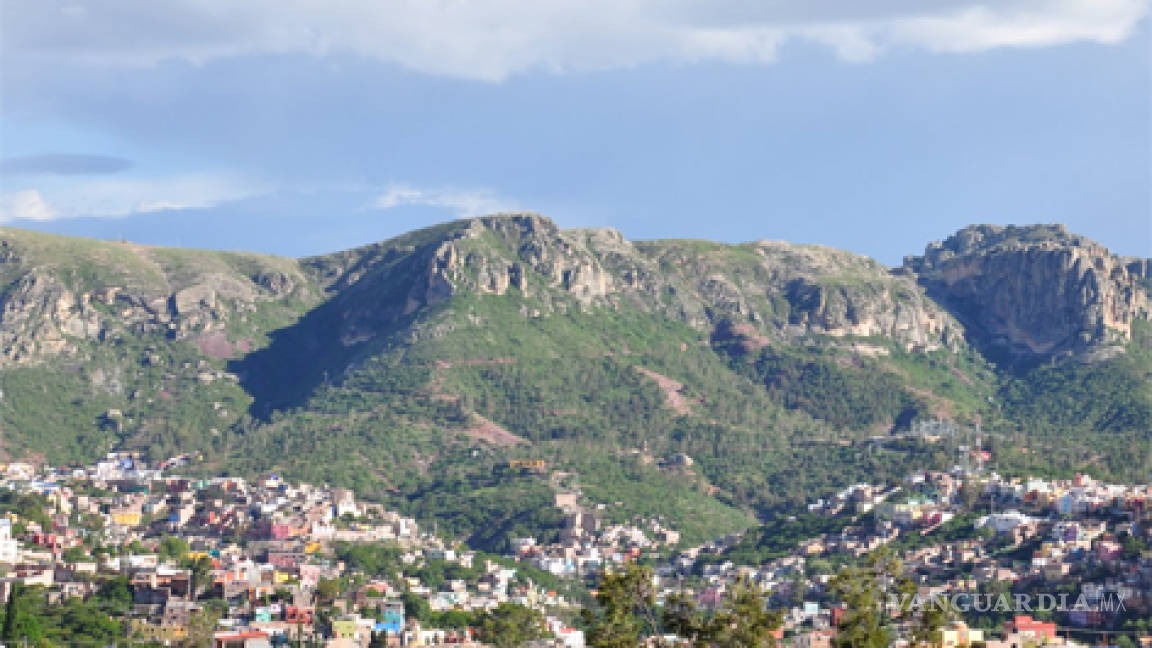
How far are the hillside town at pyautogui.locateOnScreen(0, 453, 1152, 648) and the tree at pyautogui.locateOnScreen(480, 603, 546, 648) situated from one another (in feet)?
2.65

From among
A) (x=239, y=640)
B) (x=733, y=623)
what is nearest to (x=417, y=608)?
(x=239, y=640)

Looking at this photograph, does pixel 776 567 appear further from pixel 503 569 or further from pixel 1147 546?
pixel 1147 546

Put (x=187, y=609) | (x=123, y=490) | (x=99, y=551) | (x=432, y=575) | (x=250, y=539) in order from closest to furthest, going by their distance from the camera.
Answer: (x=187, y=609)
(x=99, y=551)
(x=432, y=575)
(x=250, y=539)
(x=123, y=490)

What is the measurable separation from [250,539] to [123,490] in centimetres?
2701

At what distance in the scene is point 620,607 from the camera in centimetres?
8138

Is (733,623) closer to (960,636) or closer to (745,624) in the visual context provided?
(745,624)

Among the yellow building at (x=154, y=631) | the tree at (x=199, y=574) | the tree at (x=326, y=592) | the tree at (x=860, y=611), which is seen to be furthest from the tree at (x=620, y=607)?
the tree at (x=199, y=574)

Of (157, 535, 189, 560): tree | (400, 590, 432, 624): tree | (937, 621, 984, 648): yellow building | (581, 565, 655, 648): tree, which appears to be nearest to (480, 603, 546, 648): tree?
(400, 590, 432, 624): tree

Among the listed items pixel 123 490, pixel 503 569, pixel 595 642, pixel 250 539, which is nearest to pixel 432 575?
pixel 503 569

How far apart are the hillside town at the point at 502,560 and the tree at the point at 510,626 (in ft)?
2.65

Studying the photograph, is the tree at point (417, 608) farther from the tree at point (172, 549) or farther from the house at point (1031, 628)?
the house at point (1031, 628)

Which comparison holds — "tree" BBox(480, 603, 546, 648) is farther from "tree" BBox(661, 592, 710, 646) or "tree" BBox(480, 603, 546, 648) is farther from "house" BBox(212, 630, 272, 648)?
"tree" BBox(661, 592, 710, 646)

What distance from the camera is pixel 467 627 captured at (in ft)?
418

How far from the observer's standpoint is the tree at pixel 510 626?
120 metres
